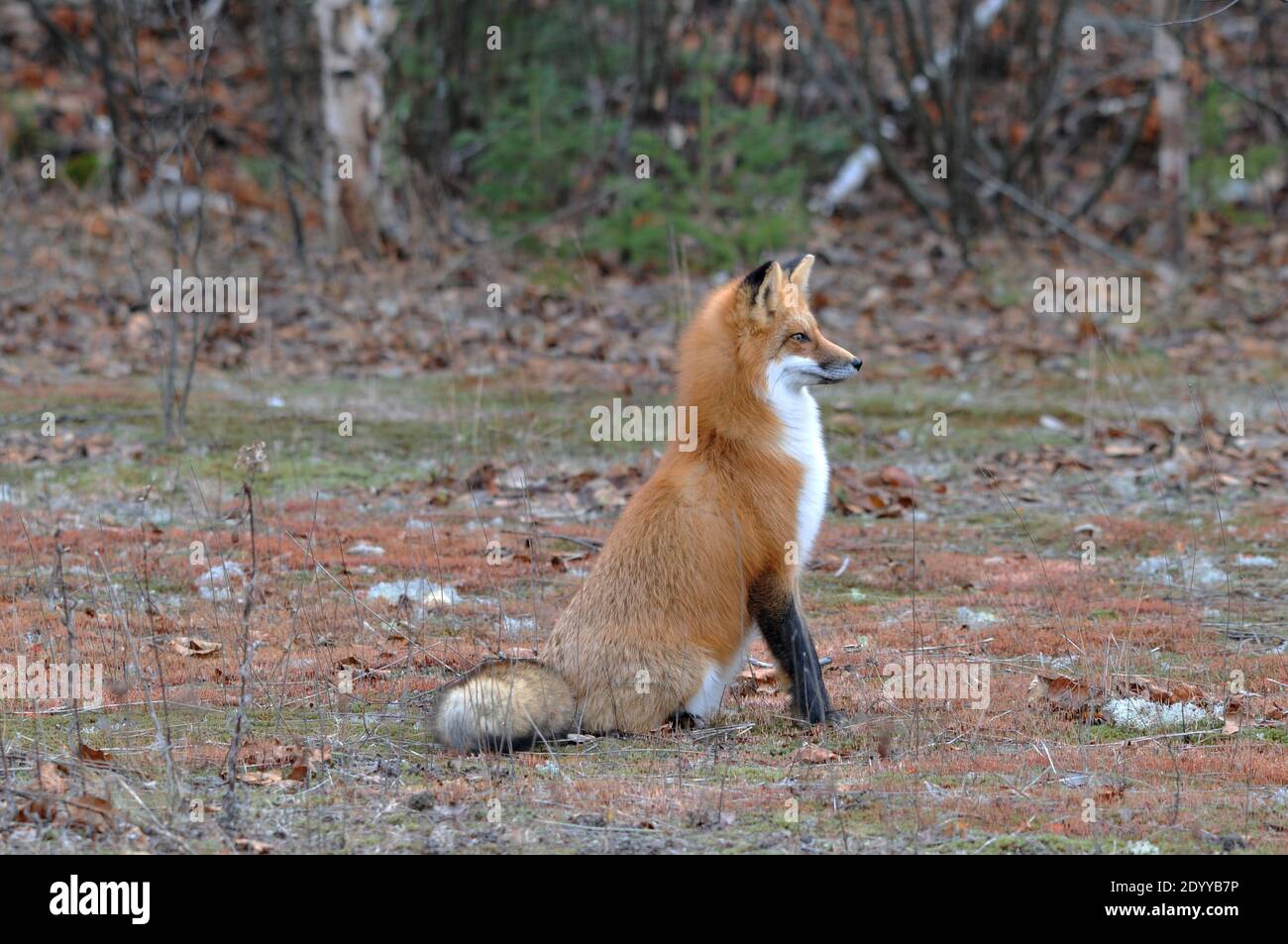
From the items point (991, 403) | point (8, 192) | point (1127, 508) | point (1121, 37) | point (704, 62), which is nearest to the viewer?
point (1127, 508)

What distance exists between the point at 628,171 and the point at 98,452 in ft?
35.9

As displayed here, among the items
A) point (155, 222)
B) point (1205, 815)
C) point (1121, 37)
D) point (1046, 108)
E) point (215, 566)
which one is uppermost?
point (1121, 37)

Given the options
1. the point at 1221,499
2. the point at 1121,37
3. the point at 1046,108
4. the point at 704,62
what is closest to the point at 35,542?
the point at 1221,499

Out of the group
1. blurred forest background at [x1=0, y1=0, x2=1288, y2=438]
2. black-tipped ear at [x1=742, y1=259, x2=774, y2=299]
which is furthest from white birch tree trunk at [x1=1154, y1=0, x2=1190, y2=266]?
black-tipped ear at [x1=742, y1=259, x2=774, y2=299]

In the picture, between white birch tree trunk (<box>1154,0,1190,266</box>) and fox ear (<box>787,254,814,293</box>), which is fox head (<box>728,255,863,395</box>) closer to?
fox ear (<box>787,254,814,293</box>)

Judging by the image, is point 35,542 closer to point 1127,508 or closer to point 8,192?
point 1127,508

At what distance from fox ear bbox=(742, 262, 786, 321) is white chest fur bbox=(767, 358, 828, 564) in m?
0.26

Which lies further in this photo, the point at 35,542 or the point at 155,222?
the point at 155,222

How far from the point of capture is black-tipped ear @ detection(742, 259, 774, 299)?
652cm

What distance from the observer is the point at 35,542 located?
30.1 ft

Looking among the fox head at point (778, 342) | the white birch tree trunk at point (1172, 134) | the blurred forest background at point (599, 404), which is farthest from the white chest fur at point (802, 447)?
the white birch tree trunk at point (1172, 134)

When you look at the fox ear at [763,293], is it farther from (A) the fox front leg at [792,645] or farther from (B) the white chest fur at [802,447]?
(A) the fox front leg at [792,645]

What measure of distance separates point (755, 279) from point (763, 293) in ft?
0.28

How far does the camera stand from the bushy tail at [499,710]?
590 cm
